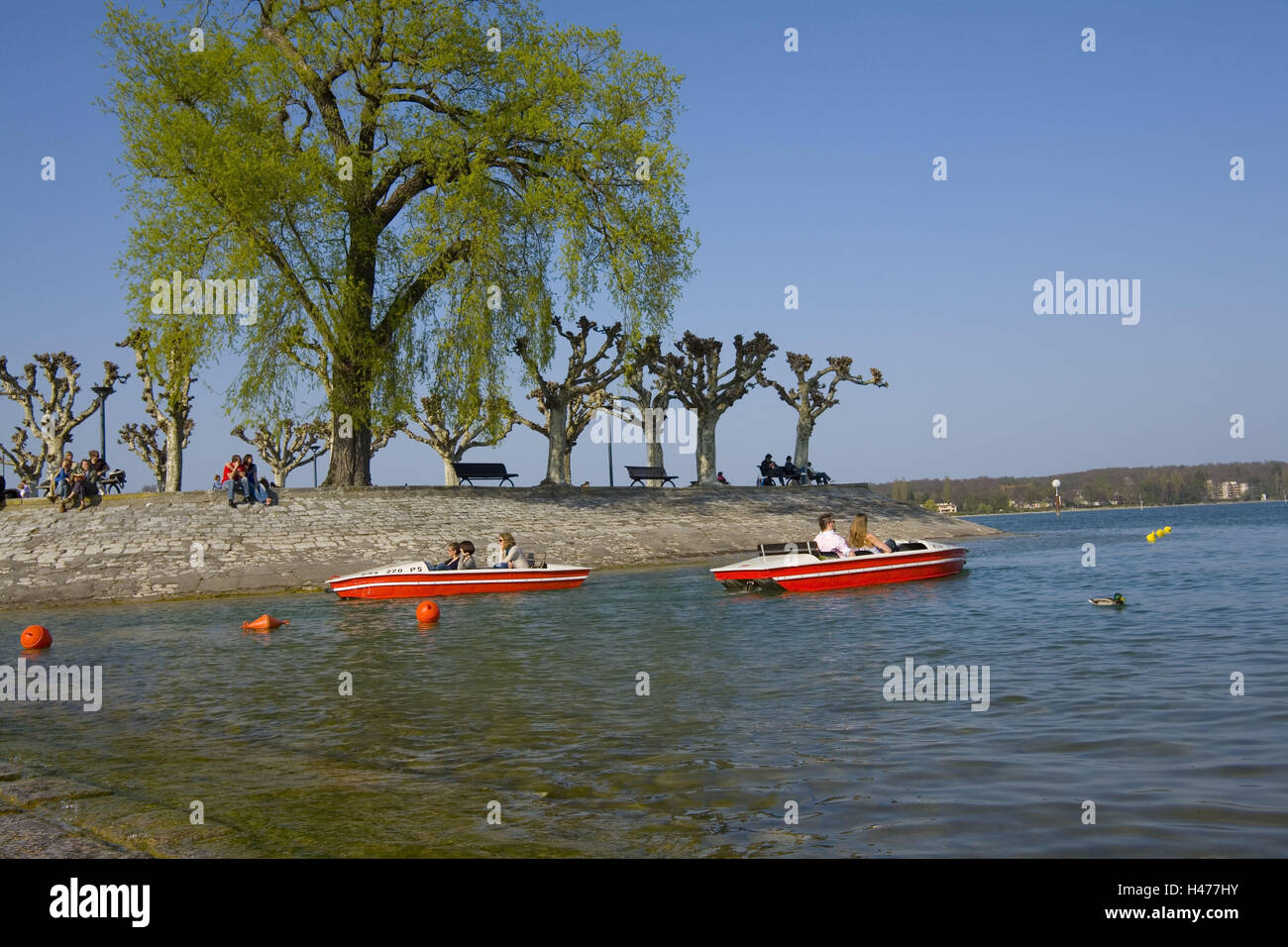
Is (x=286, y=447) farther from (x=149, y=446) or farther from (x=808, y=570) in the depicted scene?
(x=808, y=570)

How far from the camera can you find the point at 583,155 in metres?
37.1

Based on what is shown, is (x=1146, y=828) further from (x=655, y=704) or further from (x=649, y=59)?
(x=649, y=59)

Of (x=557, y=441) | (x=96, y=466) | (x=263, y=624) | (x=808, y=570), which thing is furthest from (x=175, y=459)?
(x=808, y=570)

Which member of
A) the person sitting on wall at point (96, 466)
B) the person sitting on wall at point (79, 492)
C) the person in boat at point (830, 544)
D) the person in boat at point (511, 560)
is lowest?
the person in boat at point (511, 560)

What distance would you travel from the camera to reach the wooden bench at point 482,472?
42.8m

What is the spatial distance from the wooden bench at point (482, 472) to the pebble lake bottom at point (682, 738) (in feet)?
69.4

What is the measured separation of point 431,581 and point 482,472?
15257 mm

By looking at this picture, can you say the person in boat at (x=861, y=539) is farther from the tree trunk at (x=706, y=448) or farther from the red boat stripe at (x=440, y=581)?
the tree trunk at (x=706, y=448)

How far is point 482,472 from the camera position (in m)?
43.2

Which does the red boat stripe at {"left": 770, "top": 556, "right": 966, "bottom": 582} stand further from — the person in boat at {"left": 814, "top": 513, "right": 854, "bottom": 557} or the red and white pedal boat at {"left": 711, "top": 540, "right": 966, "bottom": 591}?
the person in boat at {"left": 814, "top": 513, "right": 854, "bottom": 557}

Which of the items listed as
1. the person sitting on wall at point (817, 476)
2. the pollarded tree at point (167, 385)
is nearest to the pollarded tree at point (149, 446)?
the pollarded tree at point (167, 385)

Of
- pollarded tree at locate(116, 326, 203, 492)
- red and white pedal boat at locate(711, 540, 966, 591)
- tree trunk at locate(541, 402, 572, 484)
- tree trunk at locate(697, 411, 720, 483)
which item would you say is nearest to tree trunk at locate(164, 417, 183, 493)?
pollarded tree at locate(116, 326, 203, 492)
